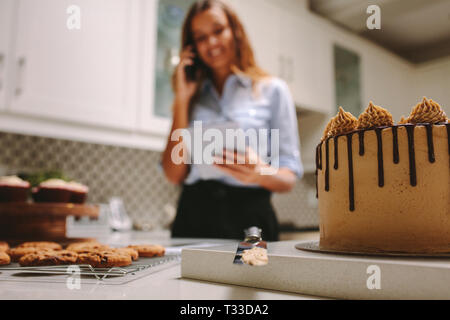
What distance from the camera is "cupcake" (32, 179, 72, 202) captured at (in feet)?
3.46

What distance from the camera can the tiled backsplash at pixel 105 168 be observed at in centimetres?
204

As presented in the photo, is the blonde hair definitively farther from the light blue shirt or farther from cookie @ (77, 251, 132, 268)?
cookie @ (77, 251, 132, 268)

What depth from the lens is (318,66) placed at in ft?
9.16

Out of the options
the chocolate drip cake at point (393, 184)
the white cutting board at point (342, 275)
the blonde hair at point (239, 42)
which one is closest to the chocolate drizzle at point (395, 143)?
the chocolate drip cake at point (393, 184)

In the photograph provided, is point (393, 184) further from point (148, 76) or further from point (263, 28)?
point (263, 28)

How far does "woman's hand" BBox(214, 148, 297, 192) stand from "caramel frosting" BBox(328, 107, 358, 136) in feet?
1.80

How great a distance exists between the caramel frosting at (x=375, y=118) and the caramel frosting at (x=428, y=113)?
0.10 ft

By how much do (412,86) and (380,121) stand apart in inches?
97.0

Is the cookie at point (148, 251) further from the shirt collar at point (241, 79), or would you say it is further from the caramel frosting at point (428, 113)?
the shirt collar at point (241, 79)

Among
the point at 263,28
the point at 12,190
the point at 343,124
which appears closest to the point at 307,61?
the point at 263,28

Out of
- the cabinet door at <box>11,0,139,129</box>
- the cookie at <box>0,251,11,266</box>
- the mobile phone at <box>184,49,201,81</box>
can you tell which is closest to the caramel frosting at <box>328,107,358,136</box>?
the cookie at <box>0,251,11,266</box>

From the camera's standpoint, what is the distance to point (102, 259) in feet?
1.81
